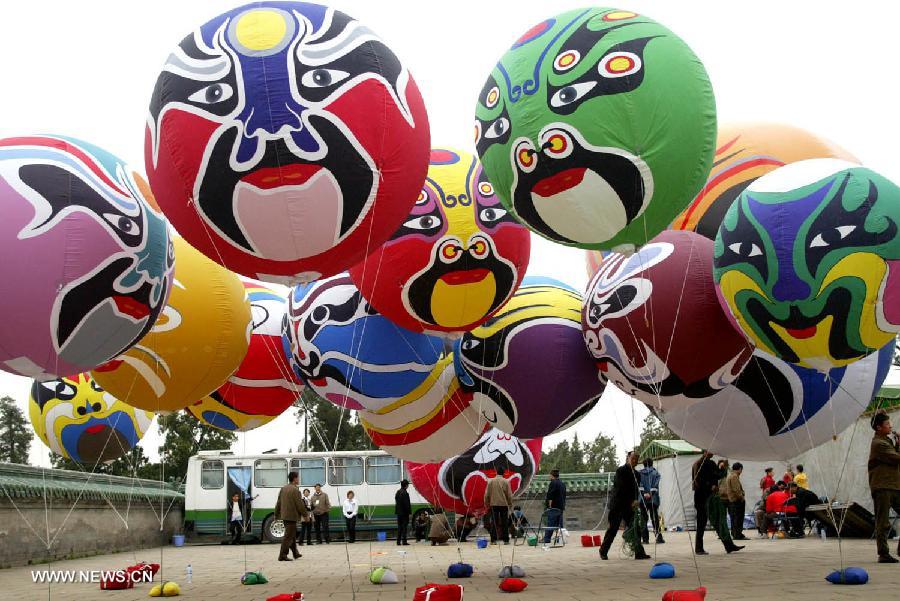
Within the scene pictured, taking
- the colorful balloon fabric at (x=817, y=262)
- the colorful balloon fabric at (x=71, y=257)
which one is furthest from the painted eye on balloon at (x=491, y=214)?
the colorful balloon fabric at (x=71, y=257)

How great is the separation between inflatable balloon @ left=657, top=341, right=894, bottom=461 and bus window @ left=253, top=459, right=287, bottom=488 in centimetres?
1847

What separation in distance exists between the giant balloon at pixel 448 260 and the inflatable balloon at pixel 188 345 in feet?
5.29

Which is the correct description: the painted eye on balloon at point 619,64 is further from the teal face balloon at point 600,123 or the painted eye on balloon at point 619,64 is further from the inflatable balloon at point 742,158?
the inflatable balloon at point 742,158

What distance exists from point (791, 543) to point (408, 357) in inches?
372

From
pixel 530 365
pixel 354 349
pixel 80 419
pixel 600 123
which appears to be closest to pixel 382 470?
pixel 80 419

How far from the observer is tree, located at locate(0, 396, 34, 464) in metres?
54.9

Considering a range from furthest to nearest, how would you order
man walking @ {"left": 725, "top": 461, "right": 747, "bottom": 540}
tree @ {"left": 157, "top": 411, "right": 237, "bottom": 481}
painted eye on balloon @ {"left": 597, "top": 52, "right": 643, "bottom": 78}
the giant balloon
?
1. tree @ {"left": 157, "top": 411, "right": 237, "bottom": 481}
2. man walking @ {"left": 725, "top": 461, "right": 747, "bottom": 540}
3. the giant balloon
4. painted eye on balloon @ {"left": 597, "top": 52, "right": 643, "bottom": 78}

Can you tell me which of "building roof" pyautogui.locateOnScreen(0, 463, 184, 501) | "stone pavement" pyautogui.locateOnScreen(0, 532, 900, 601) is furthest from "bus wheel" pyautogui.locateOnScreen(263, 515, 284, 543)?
"stone pavement" pyautogui.locateOnScreen(0, 532, 900, 601)

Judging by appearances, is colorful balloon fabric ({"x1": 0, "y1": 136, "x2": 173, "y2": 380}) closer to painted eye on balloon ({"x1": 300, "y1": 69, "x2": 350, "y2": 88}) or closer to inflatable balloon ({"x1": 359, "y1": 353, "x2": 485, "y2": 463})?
painted eye on balloon ({"x1": 300, "y1": 69, "x2": 350, "y2": 88})

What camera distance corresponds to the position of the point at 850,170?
745 cm

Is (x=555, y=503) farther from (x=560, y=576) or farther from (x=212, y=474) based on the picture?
(x=212, y=474)

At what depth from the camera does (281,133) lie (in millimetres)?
6492

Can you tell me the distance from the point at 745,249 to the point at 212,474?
21.7 meters

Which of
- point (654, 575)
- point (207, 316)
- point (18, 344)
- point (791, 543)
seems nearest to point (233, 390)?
point (207, 316)
